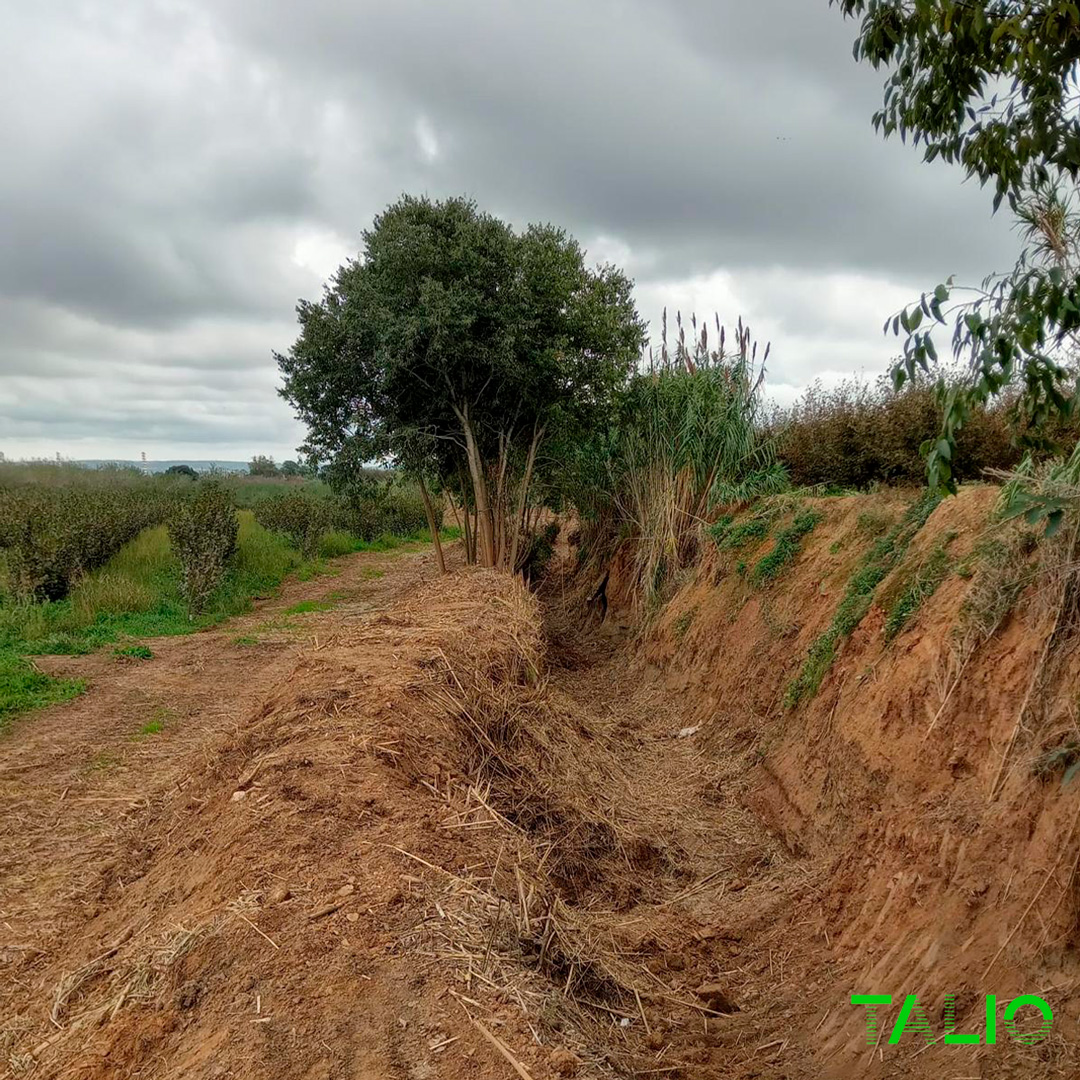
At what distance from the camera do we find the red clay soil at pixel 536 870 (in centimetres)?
284

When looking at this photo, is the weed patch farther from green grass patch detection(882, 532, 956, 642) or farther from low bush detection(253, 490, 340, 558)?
low bush detection(253, 490, 340, 558)

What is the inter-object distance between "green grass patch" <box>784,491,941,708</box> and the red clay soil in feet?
0.55

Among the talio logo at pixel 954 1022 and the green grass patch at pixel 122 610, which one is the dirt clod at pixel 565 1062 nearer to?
the talio logo at pixel 954 1022

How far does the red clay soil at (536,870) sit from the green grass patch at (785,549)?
24.0 inches

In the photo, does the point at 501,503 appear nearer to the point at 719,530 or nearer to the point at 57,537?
the point at 719,530

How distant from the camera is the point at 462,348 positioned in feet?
38.7

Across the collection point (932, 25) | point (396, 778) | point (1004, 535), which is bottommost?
point (396, 778)

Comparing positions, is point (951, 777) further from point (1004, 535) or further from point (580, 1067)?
point (580, 1067)

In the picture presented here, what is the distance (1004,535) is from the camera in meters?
4.48

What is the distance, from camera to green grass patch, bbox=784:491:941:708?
6016mm

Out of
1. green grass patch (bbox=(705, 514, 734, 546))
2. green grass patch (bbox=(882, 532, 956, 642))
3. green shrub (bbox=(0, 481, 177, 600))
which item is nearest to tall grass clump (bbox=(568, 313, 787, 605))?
green grass patch (bbox=(705, 514, 734, 546))

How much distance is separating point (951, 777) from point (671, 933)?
1598mm

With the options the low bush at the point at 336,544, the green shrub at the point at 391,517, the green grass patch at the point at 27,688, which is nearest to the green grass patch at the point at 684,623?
the green grass patch at the point at 27,688

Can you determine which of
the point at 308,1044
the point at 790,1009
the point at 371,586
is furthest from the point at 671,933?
the point at 371,586
